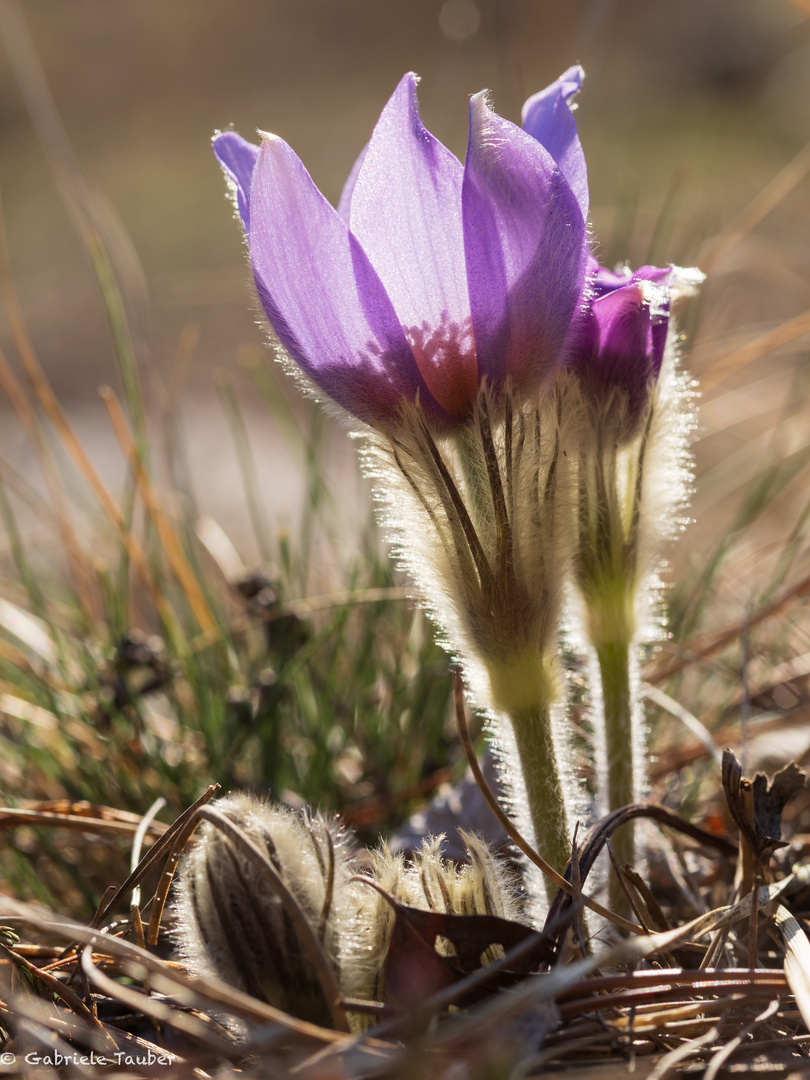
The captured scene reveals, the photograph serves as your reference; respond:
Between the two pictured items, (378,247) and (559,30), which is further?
(559,30)

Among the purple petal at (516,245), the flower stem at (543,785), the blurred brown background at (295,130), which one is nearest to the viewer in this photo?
the purple petal at (516,245)

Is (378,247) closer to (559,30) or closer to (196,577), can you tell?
(196,577)

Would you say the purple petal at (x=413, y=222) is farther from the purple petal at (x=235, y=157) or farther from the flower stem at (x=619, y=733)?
the flower stem at (x=619, y=733)

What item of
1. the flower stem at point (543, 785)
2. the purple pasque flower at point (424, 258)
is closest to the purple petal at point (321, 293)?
the purple pasque flower at point (424, 258)

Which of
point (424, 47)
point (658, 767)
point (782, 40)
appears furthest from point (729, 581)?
point (782, 40)

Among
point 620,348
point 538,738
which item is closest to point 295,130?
point 620,348

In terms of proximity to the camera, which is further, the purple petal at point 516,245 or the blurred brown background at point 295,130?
the blurred brown background at point 295,130

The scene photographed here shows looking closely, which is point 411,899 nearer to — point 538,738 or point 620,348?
point 538,738
